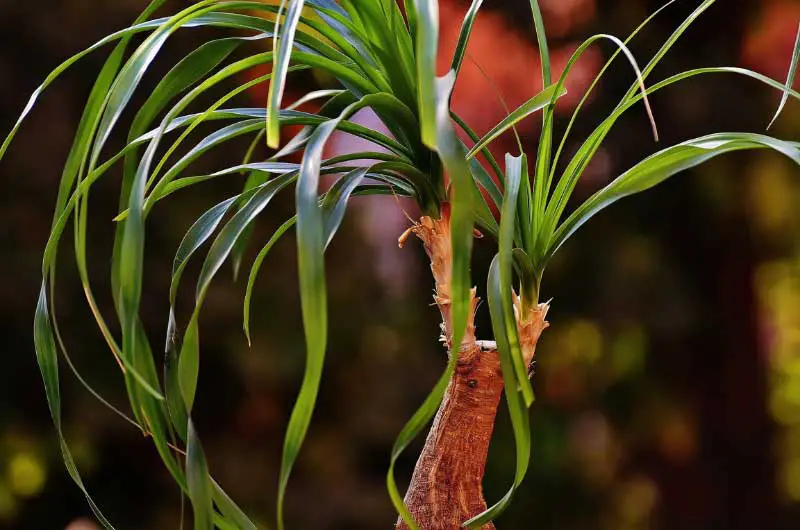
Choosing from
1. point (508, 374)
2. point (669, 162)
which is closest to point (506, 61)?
point (669, 162)

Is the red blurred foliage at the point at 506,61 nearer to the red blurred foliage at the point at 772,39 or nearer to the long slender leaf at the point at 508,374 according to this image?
the red blurred foliage at the point at 772,39

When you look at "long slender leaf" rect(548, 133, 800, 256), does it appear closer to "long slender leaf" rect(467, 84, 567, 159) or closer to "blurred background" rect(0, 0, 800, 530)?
"long slender leaf" rect(467, 84, 567, 159)

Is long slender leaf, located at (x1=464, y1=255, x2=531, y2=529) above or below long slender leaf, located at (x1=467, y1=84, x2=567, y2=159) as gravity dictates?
below

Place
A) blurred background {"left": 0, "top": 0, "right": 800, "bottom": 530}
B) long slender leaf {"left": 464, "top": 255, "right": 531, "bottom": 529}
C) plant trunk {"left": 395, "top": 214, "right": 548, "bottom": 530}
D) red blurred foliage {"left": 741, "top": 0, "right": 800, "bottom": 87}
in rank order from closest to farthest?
long slender leaf {"left": 464, "top": 255, "right": 531, "bottom": 529}, plant trunk {"left": 395, "top": 214, "right": 548, "bottom": 530}, blurred background {"left": 0, "top": 0, "right": 800, "bottom": 530}, red blurred foliage {"left": 741, "top": 0, "right": 800, "bottom": 87}

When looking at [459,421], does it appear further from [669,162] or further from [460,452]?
[669,162]

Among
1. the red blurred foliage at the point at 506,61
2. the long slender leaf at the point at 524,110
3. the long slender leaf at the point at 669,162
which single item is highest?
the red blurred foliage at the point at 506,61

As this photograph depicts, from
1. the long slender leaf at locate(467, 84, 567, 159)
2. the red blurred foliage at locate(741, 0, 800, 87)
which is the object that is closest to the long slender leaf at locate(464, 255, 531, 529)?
the long slender leaf at locate(467, 84, 567, 159)

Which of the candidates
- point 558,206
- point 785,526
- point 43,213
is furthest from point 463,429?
point 785,526

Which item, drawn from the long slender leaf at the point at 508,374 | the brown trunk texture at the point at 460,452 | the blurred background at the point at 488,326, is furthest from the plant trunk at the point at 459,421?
the blurred background at the point at 488,326

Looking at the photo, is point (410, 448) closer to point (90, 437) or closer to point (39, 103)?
point (90, 437)
